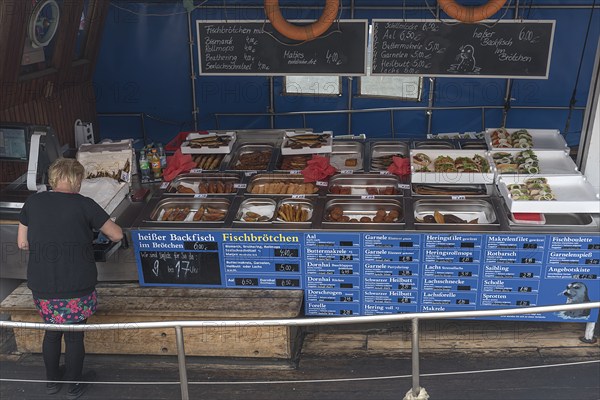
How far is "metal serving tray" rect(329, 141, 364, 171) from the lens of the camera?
22.1 ft

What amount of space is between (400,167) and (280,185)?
48.3 inches

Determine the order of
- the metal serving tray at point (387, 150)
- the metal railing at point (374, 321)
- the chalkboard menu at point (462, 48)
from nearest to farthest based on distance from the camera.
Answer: the metal railing at point (374, 321) → the chalkboard menu at point (462, 48) → the metal serving tray at point (387, 150)

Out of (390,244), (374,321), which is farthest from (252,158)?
(374,321)

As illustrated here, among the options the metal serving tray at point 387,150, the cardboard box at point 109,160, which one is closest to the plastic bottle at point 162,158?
the cardboard box at point 109,160

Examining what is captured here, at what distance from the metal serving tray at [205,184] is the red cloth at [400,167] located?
1547mm

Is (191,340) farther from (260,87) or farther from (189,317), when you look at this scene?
(260,87)

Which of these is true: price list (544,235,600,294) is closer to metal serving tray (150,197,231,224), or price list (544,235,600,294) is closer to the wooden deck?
the wooden deck

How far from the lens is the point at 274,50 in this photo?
6957 millimetres

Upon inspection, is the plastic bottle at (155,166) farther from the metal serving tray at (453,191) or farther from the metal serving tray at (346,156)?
the metal serving tray at (453,191)

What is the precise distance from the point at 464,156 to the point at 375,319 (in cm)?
352

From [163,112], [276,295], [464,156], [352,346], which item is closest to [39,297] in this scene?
[276,295]

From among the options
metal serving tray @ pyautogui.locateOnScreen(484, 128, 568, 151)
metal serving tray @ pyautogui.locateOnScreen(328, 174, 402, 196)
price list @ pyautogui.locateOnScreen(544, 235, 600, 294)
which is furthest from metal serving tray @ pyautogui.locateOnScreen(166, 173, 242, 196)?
price list @ pyautogui.locateOnScreen(544, 235, 600, 294)

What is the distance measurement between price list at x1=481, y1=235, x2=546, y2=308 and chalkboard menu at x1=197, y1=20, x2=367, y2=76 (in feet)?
8.41

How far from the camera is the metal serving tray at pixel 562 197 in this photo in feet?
17.2
